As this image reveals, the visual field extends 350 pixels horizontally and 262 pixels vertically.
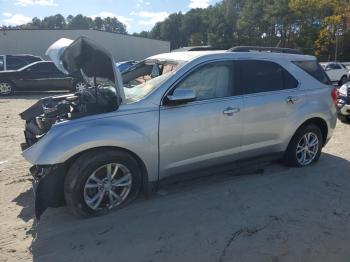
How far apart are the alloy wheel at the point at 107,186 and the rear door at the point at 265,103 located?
163 centimetres

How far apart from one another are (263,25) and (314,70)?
229ft

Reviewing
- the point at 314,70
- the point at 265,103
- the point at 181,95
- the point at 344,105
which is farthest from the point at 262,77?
the point at 344,105

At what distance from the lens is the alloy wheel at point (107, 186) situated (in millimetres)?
4121

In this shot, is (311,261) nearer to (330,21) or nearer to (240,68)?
(240,68)

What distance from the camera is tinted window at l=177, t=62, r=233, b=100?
15.1ft

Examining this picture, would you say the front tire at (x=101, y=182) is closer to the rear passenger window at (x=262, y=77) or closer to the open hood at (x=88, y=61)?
the open hood at (x=88, y=61)

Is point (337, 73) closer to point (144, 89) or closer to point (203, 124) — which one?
point (203, 124)

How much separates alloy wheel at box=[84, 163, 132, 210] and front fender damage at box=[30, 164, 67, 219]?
26 cm

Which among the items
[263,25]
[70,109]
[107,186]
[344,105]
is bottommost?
[107,186]

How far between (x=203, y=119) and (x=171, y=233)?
1.36 m

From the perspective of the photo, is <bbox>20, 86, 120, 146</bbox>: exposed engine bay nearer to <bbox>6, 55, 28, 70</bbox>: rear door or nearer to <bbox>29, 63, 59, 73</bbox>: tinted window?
<bbox>29, 63, 59, 73</bbox>: tinted window

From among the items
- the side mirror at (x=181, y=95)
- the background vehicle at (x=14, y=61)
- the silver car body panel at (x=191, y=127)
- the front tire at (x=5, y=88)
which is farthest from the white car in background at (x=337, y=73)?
the side mirror at (x=181, y=95)

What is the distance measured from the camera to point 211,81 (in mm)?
4758

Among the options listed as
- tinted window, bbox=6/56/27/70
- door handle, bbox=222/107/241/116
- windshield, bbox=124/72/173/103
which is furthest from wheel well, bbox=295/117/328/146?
tinted window, bbox=6/56/27/70
